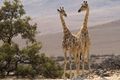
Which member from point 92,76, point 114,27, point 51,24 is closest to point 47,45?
point 114,27

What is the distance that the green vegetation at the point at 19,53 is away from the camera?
2516 cm

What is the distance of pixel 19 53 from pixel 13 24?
1340 mm

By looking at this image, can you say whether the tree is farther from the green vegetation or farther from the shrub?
the shrub

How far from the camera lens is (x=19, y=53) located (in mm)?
25766

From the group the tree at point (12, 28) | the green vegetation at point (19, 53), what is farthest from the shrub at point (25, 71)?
the tree at point (12, 28)

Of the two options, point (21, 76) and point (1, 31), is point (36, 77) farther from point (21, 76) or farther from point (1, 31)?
point (1, 31)

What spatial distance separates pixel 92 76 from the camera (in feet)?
64.2

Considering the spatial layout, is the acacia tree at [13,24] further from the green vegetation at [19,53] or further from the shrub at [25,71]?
the shrub at [25,71]

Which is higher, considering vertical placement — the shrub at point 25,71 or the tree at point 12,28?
the tree at point 12,28

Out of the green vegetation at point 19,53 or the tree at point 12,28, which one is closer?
the green vegetation at point 19,53

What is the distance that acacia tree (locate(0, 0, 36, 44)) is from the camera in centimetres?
2594

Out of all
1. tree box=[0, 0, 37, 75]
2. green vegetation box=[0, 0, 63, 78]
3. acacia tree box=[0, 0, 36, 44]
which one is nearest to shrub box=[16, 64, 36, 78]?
green vegetation box=[0, 0, 63, 78]

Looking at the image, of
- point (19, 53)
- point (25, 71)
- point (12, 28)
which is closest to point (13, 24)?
point (12, 28)

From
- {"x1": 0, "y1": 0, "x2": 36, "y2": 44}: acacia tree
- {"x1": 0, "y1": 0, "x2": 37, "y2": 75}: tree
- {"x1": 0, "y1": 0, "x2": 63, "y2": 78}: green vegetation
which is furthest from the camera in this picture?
{"x1": 0, "y1": 0, "x2": 36, "y2": 44}: acacia tree
